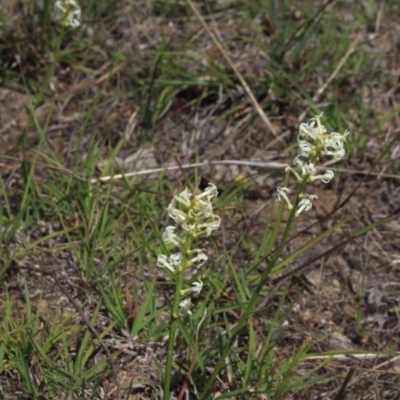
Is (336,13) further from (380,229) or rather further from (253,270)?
(253,270)

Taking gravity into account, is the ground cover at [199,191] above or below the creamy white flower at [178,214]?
below

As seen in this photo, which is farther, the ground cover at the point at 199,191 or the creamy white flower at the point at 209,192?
the ground cover at the point at 199,191

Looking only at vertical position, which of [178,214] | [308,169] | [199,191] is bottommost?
[199,191]

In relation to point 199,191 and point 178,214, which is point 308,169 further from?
point 199,191

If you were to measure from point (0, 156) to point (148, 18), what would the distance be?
1.73 m

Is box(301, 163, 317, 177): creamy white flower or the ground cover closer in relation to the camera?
box(301, 163, 317, 177): creamy white flower

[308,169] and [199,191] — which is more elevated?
[308,169]

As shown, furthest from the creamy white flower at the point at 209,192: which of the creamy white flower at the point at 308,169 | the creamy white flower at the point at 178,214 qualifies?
the creamy white flower at the point at 308,169

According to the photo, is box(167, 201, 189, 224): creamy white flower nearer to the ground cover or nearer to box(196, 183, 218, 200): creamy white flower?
box(196, 183, 218, 200): creamy white flower

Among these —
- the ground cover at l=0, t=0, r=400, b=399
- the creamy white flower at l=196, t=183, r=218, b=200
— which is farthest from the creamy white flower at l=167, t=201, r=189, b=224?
the ground cover at l=0, t=0, r=400, b=399

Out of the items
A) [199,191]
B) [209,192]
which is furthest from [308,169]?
[199,191]

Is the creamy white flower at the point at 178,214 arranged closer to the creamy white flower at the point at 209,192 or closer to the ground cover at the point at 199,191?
the creamy white flower at the point at 209,192

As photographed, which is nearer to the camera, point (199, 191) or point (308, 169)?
point (308, 169)

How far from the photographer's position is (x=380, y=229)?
3.70m
